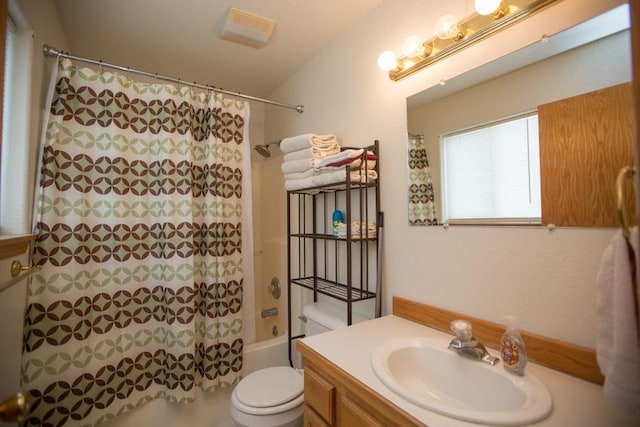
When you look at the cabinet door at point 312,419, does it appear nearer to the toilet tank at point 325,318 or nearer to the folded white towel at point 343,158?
the toilet tank at point 325,318

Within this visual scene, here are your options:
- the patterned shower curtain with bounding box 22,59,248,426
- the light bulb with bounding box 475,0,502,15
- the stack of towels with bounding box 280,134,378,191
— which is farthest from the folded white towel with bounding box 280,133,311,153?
the light bulb with bounding box 475,0,502,15

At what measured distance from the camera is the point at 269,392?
55.3 inches

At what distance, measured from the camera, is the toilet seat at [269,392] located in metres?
1.31

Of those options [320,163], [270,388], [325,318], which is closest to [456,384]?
[325,318]

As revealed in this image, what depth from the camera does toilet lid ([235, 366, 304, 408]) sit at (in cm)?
134

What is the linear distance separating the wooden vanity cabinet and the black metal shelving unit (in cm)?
40

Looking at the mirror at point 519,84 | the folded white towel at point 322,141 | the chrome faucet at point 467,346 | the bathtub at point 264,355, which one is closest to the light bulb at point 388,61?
the mirror at point 519,84

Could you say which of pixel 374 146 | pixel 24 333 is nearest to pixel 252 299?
pixel 24 333

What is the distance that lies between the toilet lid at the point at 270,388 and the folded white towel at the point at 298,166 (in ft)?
3.68

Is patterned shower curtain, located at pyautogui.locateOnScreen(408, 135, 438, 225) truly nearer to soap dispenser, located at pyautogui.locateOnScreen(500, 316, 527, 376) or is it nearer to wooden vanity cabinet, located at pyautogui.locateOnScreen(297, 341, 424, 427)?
soap dispenser, located at pyautogui.locateOnScreen(500, 316, 527, 376)

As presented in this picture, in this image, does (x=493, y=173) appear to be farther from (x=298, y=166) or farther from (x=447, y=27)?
(x=298, y=166)

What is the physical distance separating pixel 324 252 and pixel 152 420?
1.32 m

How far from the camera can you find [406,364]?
996 mm

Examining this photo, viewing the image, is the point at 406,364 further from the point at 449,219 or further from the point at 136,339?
the point at 136,339
